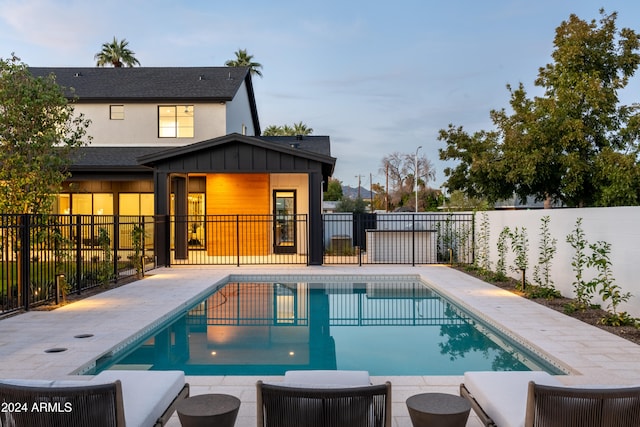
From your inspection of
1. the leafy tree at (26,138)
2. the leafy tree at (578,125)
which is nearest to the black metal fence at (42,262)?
the leafy tree at (26,138)

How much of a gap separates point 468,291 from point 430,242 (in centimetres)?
635

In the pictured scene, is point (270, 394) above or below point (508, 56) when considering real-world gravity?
below

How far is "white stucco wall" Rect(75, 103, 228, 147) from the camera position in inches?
754

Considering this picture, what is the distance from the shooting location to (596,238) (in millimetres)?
8180

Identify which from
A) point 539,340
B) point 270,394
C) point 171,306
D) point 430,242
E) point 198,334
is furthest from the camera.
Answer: point 430,242

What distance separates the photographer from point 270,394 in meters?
2.76

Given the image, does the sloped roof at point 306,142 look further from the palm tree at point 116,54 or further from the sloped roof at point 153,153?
the palm tree at point 116,54

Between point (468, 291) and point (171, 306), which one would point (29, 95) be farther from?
point (468, 291)

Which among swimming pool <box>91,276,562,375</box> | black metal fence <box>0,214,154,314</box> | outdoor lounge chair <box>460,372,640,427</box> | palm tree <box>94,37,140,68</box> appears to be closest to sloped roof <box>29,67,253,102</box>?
black metal fence <box>0,214,154,314</box>

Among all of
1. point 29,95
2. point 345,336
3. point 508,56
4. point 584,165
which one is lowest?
point 345,336

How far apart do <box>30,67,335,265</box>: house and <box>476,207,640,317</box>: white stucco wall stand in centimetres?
625

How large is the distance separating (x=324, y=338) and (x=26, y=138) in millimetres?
7154

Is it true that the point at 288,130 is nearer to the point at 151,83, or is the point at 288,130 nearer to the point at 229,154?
the point at 151,83

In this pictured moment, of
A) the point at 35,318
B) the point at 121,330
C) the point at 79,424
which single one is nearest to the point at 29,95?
the point at 35,318
